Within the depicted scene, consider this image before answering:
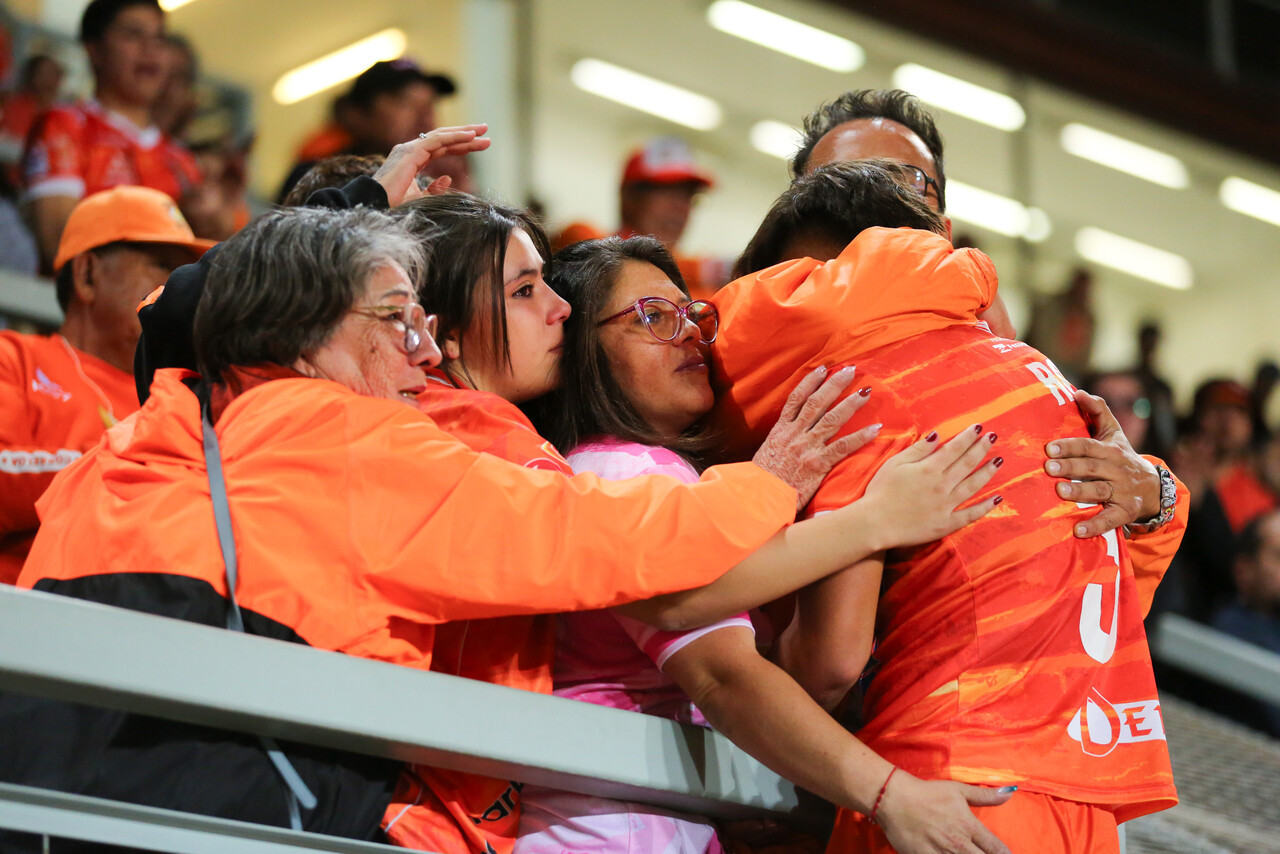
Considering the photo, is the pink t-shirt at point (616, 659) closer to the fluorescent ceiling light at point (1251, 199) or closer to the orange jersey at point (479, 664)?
the orange jersey at point (479, 664)

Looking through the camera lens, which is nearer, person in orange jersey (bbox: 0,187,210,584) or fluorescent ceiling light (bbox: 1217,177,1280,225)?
person in orange jersey (bbox: 0,187,210,584)

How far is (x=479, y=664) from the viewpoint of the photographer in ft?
5.89

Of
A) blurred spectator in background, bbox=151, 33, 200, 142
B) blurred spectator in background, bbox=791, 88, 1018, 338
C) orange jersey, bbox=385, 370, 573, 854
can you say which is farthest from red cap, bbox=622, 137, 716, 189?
orange jersey, bbox=385, 370, 573, 854

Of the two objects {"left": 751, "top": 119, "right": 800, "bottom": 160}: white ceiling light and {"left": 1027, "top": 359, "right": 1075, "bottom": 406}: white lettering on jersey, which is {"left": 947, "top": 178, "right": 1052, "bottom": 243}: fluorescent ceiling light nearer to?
{"left": 751, "top": 119, "right": 800, "bottom": 160}: white ceiling light

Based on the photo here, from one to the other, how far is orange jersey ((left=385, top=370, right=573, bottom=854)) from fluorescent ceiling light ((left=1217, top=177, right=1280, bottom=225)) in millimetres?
9879

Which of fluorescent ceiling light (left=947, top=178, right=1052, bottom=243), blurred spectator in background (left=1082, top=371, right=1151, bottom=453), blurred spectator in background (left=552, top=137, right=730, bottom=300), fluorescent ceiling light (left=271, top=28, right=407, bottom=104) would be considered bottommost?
fluorescent ceiling light (left=947, top=178, right=1052, bottom=243)

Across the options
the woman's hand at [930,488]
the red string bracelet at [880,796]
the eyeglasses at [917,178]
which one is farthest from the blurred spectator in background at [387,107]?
the red string bracelet at [880,796]

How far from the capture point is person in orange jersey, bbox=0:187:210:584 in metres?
2.75

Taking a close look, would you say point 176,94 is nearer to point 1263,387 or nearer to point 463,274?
point 463,274

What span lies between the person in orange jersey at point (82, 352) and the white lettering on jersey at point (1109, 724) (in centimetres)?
208

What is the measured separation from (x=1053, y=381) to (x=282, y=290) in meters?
1.11

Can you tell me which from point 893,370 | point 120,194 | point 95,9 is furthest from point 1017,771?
point 95,9

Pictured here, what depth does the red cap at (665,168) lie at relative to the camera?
4574mm

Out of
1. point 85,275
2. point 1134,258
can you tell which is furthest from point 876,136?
point 1134,258
